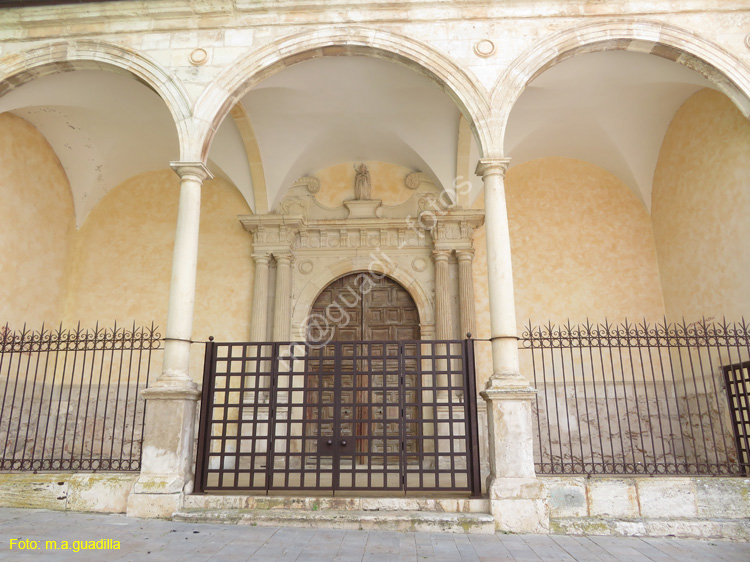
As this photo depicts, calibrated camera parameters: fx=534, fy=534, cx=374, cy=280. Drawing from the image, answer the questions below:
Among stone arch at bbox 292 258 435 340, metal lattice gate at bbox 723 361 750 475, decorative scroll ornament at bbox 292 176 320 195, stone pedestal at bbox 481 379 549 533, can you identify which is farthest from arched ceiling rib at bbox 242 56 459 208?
metal lattice gate at bbox 723 361 750 475

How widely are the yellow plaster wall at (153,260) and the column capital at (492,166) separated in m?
4.62

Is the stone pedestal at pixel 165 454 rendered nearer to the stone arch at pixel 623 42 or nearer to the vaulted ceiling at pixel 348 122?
the vaulted ceiling at pixel 348 122

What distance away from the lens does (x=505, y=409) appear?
16.2 ft

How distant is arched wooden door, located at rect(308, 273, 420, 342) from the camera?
8.51 meters

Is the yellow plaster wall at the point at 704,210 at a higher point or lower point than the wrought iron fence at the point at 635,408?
higher

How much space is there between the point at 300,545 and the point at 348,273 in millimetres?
5190

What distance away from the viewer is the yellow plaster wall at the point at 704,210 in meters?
6.50

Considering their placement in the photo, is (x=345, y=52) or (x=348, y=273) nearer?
(x=345, y=52)

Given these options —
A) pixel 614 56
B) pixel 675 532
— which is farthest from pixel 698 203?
pixel 675 532

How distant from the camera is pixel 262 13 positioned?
6.07m

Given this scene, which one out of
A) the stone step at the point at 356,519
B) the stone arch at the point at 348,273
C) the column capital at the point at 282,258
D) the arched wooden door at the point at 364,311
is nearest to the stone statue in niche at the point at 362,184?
the stone arch at the point at 348,273

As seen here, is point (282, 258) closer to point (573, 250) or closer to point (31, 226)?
point (31, 226)

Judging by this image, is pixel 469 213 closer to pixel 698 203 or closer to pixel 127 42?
pixel 698 203

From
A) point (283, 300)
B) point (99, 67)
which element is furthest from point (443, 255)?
point (99, 67)
